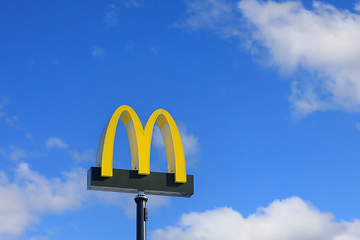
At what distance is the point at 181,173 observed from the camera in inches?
690

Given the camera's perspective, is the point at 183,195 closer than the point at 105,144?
No

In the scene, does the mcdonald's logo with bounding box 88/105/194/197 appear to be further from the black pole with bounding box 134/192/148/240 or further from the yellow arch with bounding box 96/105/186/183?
the black pole with bounding box 134/192/148/240

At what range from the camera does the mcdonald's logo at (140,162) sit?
1658 centimetres

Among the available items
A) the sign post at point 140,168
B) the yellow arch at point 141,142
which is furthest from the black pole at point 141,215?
the yellow arch at point 141,142

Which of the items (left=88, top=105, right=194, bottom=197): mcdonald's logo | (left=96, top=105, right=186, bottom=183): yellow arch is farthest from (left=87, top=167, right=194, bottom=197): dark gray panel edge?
(left=96, top=105, right=186, bottom=183): yellow arch

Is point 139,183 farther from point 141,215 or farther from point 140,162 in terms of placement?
point 141,215

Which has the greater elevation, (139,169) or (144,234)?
(139,169)

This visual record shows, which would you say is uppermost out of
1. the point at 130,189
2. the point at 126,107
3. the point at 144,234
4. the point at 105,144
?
the point at 126,107

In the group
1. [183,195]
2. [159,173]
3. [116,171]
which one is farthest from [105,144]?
[183,195]

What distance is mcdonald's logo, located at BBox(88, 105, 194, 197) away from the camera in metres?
16.6

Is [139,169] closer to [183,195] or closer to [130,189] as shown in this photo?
[130,189]

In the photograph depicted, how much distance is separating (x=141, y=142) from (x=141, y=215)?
2339mm

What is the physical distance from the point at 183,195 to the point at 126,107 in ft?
11.6

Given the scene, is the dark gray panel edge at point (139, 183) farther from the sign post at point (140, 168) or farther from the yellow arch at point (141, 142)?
the yellow arch at point (141, 142)
